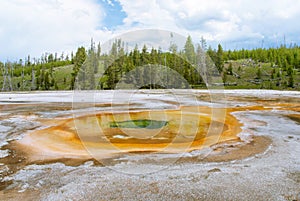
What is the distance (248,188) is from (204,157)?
1.72m

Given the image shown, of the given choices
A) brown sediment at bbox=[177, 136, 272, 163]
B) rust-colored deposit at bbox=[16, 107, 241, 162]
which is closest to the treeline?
rust-colored deposit at bbox=[16, 107, 241, 162]

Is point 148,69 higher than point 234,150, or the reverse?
point 148,69

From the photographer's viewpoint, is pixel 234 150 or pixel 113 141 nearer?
pixel 234 150

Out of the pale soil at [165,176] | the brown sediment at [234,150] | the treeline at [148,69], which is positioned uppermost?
the treeline at [148,69]

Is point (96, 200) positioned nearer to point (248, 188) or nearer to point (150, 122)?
point (248, 188)

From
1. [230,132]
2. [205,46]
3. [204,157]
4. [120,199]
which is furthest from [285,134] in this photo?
[205,46]

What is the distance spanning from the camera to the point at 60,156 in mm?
5793

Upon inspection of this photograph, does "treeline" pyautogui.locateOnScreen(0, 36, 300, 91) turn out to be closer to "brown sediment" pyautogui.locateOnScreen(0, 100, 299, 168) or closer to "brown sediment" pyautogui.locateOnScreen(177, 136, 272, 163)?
"brown sediment" pyautogui.locateOnScreen(0, 100, 299, 168)

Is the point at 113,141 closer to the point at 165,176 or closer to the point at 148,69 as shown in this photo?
the point at 165,176

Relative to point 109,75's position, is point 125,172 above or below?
below

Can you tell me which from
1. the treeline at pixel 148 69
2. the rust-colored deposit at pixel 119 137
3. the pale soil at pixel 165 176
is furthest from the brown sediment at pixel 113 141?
the treeline at pixel 148 69

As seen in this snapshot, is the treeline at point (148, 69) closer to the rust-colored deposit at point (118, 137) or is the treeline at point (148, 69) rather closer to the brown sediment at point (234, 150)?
the rust-colored deposit at point (118, 137)

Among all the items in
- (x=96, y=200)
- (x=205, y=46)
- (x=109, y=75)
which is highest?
(x=205, y=46)

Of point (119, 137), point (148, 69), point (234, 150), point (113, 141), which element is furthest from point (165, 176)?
point (148, 69)
